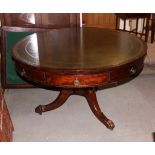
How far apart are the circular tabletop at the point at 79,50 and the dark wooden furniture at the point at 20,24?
55 cm

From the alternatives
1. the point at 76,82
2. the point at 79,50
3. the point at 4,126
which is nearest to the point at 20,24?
the point at 79,50

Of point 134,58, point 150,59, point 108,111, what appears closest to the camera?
point 134,58

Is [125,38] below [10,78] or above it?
above

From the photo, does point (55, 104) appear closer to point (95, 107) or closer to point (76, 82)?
point (95, 107)

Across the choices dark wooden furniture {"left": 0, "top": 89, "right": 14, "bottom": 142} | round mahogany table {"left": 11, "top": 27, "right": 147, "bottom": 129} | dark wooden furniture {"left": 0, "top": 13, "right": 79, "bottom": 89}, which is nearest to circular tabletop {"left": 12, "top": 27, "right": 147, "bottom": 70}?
round mahogany table {"left": 11, "top": 27, "right": 147, "bottom": 129}

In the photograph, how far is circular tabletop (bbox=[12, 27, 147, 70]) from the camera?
1.51m

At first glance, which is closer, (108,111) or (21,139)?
(21,139)

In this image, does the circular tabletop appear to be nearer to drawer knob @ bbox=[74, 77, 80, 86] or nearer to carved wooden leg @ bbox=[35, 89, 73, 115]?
drawer knob @ bbox=[74, 77, 80, 86]

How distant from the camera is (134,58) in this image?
1.54 m

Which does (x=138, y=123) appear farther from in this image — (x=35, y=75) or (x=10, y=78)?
(x=10, y=78)

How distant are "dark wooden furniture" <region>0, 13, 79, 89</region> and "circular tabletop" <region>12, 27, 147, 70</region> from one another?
0.55 metres

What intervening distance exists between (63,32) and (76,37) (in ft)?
0.63
